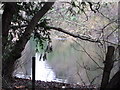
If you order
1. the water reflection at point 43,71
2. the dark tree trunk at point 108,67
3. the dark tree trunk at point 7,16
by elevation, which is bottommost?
the water reflection at point 43,71

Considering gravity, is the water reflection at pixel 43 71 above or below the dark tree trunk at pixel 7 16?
below

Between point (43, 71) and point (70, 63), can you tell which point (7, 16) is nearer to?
point (43, 71)

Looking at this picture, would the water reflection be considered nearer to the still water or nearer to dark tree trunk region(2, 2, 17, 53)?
the still water

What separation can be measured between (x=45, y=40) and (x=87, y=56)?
13.6 inches

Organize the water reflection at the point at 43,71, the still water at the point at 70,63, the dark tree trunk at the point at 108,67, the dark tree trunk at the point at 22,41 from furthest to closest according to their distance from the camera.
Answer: the still water at the point at 70,63, the water reflection at the point at 43,71, the dark tree trunk at the point at 22,41, the dark tree trunk at the point at 108,67

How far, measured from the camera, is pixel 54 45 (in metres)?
1.64

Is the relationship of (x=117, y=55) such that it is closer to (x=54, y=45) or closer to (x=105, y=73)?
(x=105, y=73)

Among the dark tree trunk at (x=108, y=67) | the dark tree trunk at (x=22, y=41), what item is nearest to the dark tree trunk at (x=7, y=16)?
the dark tree trunk at (x=22, y=41)

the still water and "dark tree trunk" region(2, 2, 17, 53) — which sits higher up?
"dark tree trunk" region(2, 2, 17, 53)

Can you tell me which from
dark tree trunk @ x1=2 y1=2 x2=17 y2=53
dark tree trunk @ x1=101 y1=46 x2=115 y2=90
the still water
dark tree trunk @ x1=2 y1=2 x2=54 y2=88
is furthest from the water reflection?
dark tree trunk @ x1=101 y1=46 x2=115 y2=90

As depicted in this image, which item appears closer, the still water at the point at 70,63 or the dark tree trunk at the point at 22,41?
the dark tree trunk at the point at 22,41

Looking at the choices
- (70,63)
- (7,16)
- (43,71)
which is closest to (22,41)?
(7,16)

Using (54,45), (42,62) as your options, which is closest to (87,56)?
(54,45)

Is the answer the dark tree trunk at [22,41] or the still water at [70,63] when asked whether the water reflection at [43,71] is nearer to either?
the still water at [70,63]
